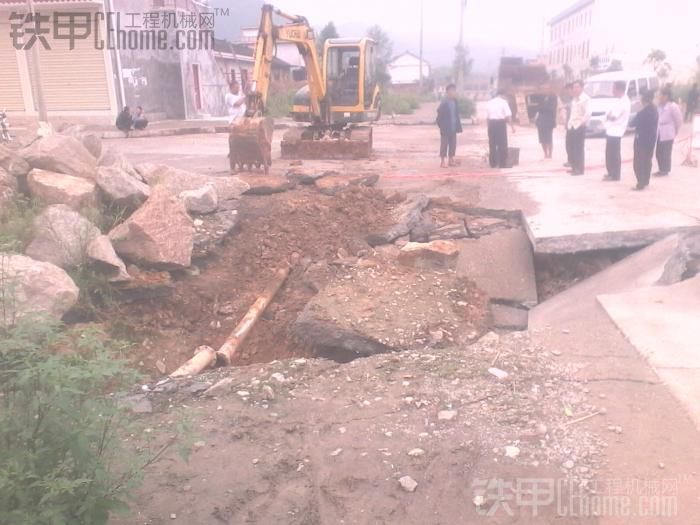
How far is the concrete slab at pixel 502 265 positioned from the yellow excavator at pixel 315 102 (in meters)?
4.98

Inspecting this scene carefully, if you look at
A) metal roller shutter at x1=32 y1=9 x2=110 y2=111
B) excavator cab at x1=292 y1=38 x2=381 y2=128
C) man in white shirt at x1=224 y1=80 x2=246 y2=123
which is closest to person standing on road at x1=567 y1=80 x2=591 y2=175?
excavator cab at x1=292 y1=38 x2=381 y2=128

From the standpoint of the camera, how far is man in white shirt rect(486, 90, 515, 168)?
11.0 m

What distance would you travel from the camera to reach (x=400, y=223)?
24.8ft

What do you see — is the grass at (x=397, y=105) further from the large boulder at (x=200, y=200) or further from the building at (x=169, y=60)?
the large boulder at (x=200, y=200)

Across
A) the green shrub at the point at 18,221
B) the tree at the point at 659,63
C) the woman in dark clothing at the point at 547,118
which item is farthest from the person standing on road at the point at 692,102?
the green shrub at the point at 18,221

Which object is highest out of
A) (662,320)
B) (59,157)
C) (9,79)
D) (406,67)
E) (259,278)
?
(406,67)

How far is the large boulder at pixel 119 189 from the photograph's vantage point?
273 inches

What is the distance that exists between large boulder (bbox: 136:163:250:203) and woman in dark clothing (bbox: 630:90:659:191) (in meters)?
5.25

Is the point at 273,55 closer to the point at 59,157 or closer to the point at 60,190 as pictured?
the point at 59,157

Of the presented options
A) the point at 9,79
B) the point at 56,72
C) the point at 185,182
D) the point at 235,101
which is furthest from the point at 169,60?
the point at 185,182

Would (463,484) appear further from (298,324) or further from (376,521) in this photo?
(298,324)

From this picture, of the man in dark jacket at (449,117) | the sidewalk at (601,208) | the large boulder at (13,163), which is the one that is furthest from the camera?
the man in dark jacket at (449,117)

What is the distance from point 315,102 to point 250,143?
3.84m

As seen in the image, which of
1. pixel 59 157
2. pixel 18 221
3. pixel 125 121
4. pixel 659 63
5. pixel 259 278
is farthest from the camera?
pixel 659 63
